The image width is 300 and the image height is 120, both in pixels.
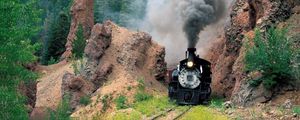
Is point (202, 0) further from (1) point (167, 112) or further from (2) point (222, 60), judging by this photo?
(1) point (167, 112)

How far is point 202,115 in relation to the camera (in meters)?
20.3

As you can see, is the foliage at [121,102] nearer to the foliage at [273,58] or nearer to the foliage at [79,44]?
the foliage at [273,58]

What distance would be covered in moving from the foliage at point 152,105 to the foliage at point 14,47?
31.6ft

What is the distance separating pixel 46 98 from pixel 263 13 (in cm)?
1520

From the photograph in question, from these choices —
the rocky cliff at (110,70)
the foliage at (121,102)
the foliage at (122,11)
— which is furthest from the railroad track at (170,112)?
the foliage at (122,11)

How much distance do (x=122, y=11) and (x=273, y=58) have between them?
1958 inches

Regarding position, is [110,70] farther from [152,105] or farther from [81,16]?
[81,16]

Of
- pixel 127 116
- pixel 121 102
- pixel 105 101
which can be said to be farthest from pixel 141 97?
pixel 127 116

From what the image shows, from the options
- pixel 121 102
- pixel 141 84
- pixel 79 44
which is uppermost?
pixel 79 44

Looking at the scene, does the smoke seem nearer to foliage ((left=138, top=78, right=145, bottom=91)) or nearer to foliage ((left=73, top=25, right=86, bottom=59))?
foliage ((left=138, top=78, right=145, bottom=91))

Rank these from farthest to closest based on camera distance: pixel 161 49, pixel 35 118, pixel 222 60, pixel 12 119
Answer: pixel 161 49, pixel 222 60, pixel 35 118, pixel 12 119

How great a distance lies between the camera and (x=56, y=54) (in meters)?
58.4

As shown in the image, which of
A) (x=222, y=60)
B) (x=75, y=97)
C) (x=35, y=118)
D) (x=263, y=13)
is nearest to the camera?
(x=35, y=118)

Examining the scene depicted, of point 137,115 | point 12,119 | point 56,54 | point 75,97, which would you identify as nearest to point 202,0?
point 75,97
